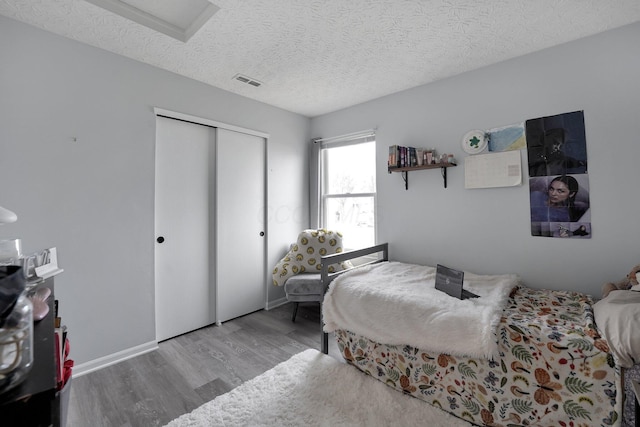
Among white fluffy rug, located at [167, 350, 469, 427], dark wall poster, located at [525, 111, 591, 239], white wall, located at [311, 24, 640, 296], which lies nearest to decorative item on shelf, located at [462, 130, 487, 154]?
white wall, located at [311, 24, 640, 296]

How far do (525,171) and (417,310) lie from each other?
1498 mm

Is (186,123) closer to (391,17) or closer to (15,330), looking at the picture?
(391,17)

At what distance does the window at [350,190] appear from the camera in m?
3.30

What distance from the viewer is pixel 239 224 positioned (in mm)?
3098

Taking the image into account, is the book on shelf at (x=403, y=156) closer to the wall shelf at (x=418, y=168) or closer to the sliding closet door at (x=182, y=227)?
the wall shelf at (x=418, y=168)

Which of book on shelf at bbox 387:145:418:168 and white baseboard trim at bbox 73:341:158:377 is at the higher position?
book on shelf at bbox 387:145:418:168

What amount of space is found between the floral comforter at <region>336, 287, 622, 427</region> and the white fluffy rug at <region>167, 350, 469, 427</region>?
0.12 metres

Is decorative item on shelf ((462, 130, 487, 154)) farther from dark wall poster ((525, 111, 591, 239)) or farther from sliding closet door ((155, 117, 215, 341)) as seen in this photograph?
sliding closet door ((155, 117, 215, 341))

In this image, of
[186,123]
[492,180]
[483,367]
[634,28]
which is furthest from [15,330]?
[634,28]

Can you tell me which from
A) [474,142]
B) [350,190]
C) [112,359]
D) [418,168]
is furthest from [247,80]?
[112,359]

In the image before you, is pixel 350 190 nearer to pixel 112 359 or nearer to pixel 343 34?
pixel 343 34

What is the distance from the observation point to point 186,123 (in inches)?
106

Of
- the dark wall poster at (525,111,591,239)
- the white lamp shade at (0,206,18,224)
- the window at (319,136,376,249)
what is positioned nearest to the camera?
the white lamp shade at (0,206,18,224)

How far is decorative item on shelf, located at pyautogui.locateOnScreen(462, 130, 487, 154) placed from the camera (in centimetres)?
239
